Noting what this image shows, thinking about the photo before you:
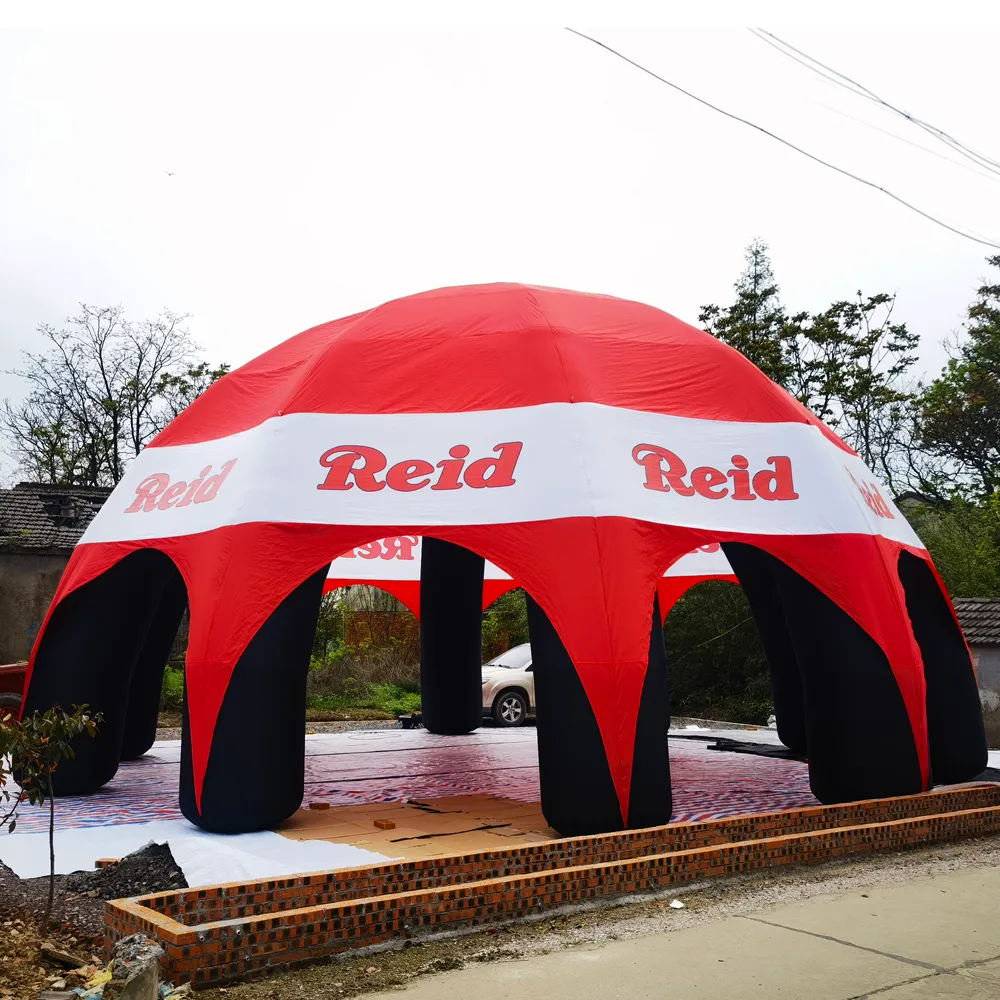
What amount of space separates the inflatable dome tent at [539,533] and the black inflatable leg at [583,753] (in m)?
0.02

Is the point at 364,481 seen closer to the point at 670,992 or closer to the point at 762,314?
the point at 670,992

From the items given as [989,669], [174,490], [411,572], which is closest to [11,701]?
[174,490]

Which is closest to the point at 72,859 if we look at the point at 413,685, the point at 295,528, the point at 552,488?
the point at 295,528

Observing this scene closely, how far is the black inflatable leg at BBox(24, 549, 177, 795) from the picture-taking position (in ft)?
34.9

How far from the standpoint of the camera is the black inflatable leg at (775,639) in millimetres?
14539

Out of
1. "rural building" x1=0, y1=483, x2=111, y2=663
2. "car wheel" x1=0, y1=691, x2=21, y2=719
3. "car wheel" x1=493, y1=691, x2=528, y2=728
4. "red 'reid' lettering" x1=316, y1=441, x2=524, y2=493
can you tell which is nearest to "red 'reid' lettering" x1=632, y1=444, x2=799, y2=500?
"red 'reid' lettering" x1=316, y1=441, x2=524, y2=493

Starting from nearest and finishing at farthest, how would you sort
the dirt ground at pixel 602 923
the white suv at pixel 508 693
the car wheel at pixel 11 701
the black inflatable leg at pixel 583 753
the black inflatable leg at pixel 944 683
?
the dirt ground at pixel 602 923, the black inflatable leg at pixel 583 753, the black inflatable leg at pixel 944 683, the car wheel at pixel 11 701, the white suv at pixel 508 693

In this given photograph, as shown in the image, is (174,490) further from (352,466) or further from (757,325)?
(757,325)

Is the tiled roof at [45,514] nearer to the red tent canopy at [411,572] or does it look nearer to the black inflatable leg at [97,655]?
the red tent canopy at [411,572]

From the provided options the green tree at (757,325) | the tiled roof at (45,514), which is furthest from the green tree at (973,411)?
the tiled roof at (45,514)

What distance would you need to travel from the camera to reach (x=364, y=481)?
9648mm

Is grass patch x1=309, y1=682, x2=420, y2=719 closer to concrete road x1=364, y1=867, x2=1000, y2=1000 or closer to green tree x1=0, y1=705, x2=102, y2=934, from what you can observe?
green tree x1=0, y1=705, x2=102, y2=934

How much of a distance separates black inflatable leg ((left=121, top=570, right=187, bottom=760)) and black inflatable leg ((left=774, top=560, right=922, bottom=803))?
7.15 meters

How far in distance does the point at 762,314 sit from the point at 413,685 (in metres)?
18.1
